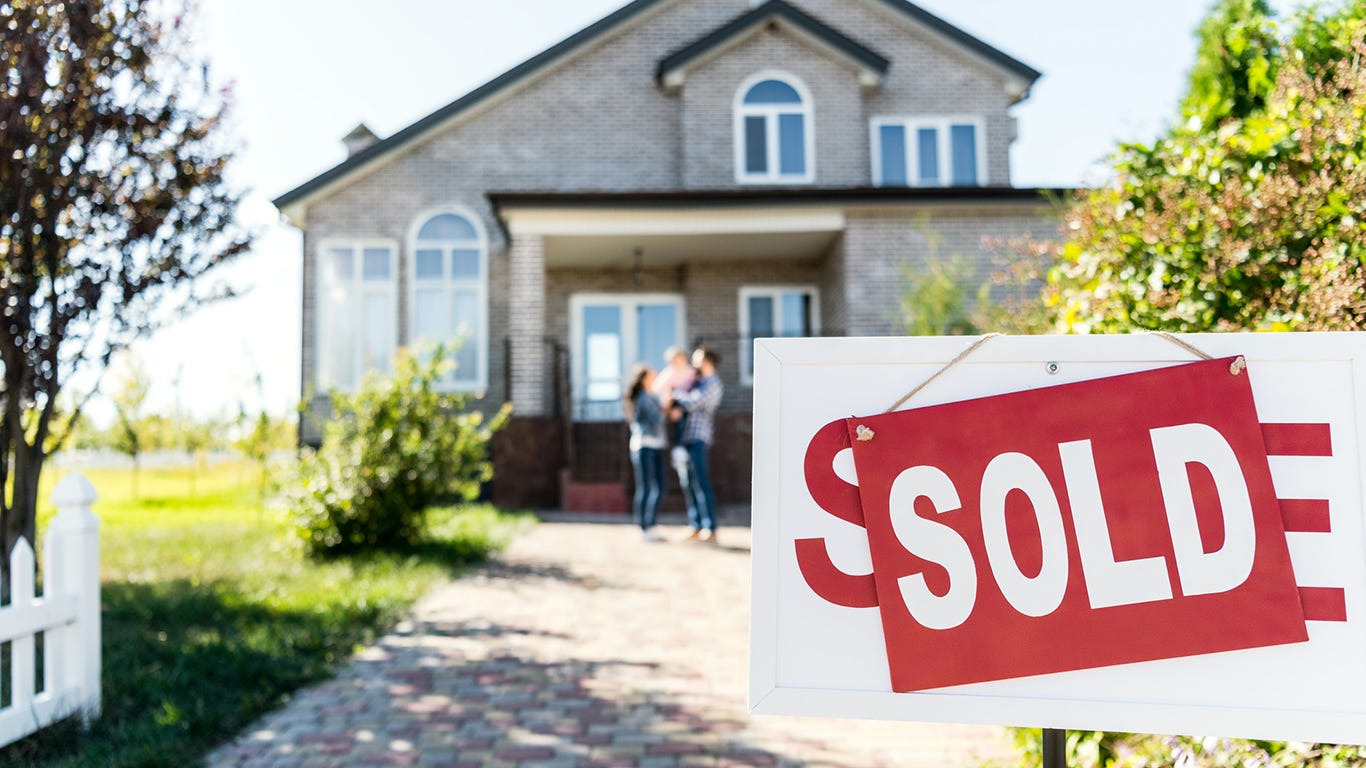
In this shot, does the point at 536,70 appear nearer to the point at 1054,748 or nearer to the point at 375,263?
the point at 375,263

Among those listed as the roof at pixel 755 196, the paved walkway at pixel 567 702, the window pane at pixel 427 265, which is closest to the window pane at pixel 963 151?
the roof at pixel 755 196

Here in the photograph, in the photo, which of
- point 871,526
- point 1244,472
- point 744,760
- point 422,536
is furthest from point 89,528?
point 422,536

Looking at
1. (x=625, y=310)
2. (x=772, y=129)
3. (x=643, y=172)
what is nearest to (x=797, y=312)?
(x=625, y=310)

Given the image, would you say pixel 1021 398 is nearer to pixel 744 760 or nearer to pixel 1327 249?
pixel 1327 249

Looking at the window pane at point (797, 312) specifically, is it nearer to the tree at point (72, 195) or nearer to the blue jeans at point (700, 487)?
the blue jeans at point (700, 487)

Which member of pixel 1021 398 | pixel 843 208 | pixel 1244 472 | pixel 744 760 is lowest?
pixel 744 760

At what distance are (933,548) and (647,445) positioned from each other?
26.7 ft

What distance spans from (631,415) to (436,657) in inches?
193

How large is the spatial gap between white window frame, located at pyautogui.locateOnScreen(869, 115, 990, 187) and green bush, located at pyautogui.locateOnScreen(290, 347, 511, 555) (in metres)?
10.0

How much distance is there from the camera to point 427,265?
15.9m

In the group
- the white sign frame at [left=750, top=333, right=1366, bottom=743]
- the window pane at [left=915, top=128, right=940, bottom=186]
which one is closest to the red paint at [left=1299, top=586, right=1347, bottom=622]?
the white sign frame at [left=750, top=333, right=1366, bottom=743]

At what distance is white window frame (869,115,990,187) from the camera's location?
643 inches

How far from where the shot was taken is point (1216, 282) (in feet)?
10.4

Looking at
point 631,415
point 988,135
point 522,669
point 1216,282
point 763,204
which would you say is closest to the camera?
point 1216,282
